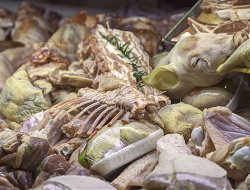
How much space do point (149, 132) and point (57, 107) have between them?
2.75 feet

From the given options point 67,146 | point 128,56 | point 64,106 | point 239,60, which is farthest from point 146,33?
point 67,146

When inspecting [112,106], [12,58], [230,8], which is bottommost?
[12,58]

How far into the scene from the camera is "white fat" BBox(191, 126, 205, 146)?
5.70 ft

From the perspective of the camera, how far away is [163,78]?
96.0 inches

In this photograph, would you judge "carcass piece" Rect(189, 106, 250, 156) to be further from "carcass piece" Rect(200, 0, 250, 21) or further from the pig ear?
"carcass piece" Rect(200, 0, 250, 21)

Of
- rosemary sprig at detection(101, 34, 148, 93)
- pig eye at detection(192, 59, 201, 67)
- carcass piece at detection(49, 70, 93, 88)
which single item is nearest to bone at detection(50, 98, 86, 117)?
carcass piece at detection(49, 70, 93, 88)

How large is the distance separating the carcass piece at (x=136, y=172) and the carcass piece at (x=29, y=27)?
310 cm

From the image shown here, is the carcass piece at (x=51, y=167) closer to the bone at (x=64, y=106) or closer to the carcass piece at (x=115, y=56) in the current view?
the bone at (x=64, y=106)

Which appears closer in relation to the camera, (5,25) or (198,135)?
(198,135)

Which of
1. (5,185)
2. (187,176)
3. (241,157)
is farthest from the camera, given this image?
(5,185)

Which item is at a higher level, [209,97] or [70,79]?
[209,97]

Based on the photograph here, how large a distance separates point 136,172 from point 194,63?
981 mm

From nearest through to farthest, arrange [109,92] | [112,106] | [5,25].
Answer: [112,106] → [109,92] → [5,25]

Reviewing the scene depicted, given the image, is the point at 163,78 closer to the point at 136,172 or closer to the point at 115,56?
the point at 115,56
